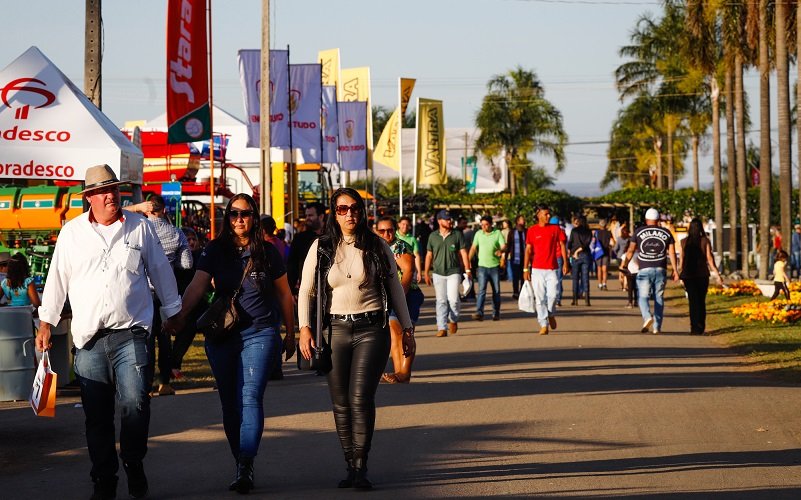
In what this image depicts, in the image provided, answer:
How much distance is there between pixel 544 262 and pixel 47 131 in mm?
8101

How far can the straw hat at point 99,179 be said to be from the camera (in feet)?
24.4

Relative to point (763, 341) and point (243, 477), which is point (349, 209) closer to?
point (243, 477)

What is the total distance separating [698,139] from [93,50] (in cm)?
5971

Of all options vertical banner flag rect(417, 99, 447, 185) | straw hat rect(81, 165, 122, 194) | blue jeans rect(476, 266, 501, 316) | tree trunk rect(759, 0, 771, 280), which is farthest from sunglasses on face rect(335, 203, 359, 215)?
vertical banner flag rect(417, 99, 447, 185)

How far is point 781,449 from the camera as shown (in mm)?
9141

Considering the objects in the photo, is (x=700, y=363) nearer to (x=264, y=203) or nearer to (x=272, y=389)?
(x=272, y=389)

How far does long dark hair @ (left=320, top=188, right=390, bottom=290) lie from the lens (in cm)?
791

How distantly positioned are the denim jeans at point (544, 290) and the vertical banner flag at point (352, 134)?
61.3 feet

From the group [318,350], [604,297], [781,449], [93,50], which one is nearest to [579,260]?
[604,297]

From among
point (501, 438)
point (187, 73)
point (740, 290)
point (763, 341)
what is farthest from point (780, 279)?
point (501, 438)

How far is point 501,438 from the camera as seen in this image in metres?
9.70

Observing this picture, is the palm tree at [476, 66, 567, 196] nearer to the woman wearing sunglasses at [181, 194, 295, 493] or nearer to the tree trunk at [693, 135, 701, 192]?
the tree trunk at [693, 135, 701, 192]

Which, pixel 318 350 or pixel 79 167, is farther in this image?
pixel 79 167

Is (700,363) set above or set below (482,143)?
below
